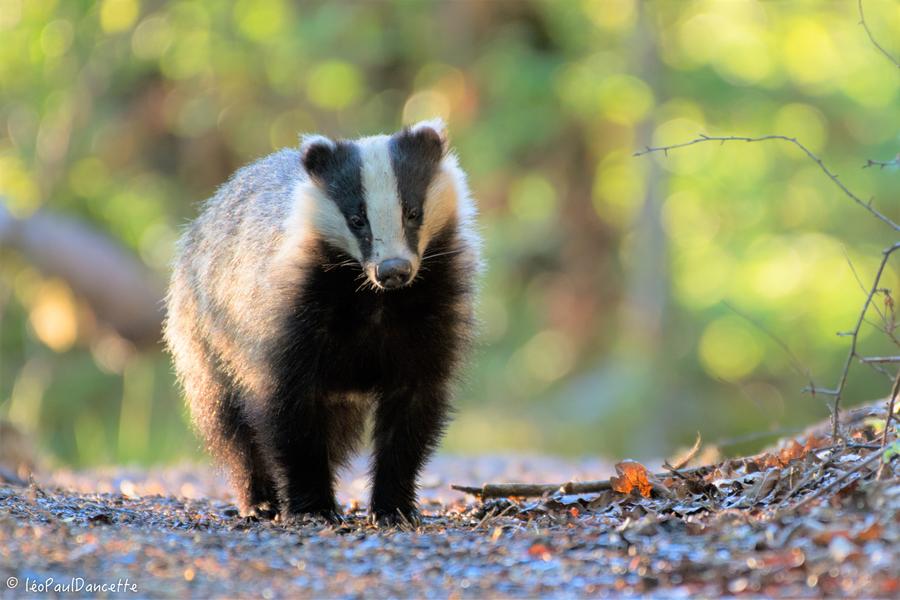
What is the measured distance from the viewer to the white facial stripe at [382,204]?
16.2ft

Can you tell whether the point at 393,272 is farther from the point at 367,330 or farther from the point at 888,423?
the point at 888,423

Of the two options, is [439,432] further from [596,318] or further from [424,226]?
[596,318]

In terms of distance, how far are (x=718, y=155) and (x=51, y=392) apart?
8965mm

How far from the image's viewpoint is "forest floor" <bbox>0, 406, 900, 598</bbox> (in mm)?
3516

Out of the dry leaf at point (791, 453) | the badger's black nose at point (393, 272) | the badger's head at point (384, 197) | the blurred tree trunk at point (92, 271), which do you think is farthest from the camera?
the blurred tree trunk at point (92, 271)

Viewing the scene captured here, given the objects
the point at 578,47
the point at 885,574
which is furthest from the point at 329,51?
the point at 885,574

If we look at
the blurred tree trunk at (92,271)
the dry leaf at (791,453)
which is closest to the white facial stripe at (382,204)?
the dry leaf at (791,453)

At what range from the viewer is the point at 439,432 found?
5.49m

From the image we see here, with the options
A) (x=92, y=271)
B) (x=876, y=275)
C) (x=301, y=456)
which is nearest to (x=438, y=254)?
(x=301, y=456)

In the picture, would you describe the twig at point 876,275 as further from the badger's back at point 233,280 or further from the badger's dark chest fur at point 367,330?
the badger's back at point 233,280

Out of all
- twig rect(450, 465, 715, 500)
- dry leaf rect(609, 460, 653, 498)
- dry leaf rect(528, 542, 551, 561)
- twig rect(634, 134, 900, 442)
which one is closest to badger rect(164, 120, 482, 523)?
twig rect(450, 465, 715, 500)

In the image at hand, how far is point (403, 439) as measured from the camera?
5.43 m

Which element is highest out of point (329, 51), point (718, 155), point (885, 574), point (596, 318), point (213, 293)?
point (329, 51)

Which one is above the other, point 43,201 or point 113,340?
point 43,201
